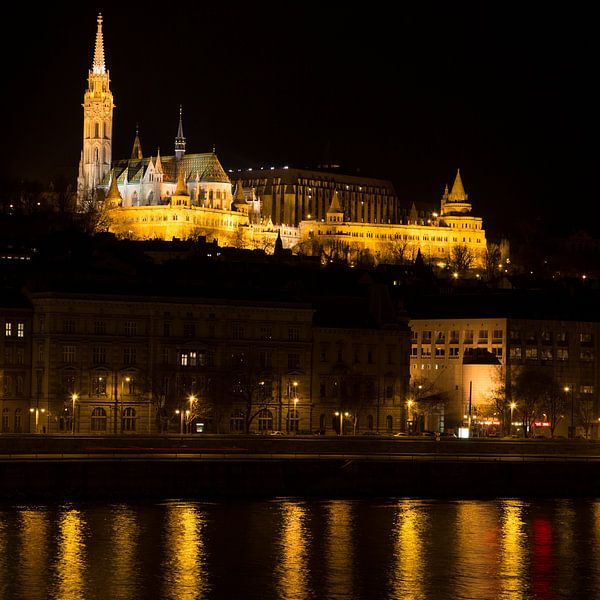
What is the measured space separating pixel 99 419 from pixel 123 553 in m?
37.2

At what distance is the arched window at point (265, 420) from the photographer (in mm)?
108625

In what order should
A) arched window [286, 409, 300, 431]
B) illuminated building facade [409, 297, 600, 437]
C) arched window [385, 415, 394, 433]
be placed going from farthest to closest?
1. illuminated building facade [409, 297, 600, 437]
2. arched window [385, 415, 394, 433]
3. arched window [286, 409, 300, 431]

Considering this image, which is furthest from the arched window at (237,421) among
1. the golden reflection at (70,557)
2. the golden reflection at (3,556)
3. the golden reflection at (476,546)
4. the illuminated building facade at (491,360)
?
the golden reflection at (3,556)

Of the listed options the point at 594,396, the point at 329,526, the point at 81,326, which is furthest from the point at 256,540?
the point at 594,396

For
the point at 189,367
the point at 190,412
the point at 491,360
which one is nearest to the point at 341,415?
the point at 189,367

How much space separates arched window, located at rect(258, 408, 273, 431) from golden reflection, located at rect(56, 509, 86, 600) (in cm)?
3391

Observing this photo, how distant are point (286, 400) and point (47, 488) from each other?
34.7m

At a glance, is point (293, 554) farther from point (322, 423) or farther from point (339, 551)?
point (322, 423)

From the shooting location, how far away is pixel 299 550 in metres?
68.2

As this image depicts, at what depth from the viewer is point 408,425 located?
11769 cm

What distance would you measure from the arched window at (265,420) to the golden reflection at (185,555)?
31.0m

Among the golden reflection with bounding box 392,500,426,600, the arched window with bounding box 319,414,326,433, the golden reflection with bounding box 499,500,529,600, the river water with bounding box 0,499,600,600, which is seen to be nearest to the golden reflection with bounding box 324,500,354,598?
the river water with bounding box 0,499,600,600

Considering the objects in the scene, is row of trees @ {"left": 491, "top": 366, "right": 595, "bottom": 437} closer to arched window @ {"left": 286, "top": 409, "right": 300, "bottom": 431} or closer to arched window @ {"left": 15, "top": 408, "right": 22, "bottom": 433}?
arched window @ {"left": 286, "top": 409, "right": 300, "bottom": 431}

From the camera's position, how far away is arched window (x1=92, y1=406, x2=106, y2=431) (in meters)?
103
